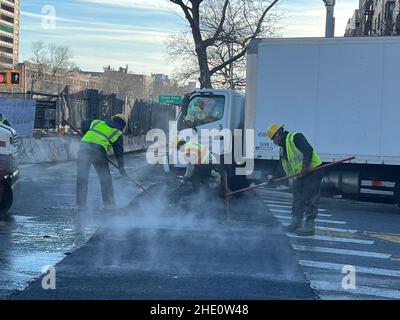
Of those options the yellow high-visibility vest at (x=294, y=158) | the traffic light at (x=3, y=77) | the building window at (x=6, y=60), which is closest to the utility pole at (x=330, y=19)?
the yellow high-visibility vest at (x=294, y=158)

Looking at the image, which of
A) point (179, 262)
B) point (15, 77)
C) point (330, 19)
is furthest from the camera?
point (15, 77)

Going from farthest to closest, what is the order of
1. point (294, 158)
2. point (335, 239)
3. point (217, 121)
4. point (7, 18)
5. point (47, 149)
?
point (7, 18) < point (47, 149) < point (217, 121) < point (294, 158) < point (335, 239)

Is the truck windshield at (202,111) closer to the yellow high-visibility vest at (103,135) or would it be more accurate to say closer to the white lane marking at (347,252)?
the yellow high-visibility vest at (103,135)

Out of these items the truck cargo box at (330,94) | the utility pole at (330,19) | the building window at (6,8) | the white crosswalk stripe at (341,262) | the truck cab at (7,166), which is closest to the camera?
the white crosswalk stripe at (341,262)

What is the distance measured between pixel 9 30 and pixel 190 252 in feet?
184

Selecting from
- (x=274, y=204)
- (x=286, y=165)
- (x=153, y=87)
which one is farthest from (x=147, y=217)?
(x=153, y=87)

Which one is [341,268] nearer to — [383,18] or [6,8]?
[383,18]

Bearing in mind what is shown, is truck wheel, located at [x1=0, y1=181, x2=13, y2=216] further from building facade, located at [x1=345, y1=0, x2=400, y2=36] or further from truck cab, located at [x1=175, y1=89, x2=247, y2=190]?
building facade, located at [x1=345, y1=0, x2=400, y2=36]

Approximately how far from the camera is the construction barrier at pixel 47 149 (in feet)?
64.5

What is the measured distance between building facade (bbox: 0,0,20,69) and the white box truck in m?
44.4

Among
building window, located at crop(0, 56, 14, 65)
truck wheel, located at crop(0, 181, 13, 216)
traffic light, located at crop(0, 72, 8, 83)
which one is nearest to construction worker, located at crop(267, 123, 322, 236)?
truck wheel, located at crop(0, 181, 13, 216)

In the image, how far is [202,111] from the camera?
14109 millimetres

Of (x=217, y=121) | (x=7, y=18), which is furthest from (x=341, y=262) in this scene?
(x=7, y=18)

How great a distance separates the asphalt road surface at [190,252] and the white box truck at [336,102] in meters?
1.02
